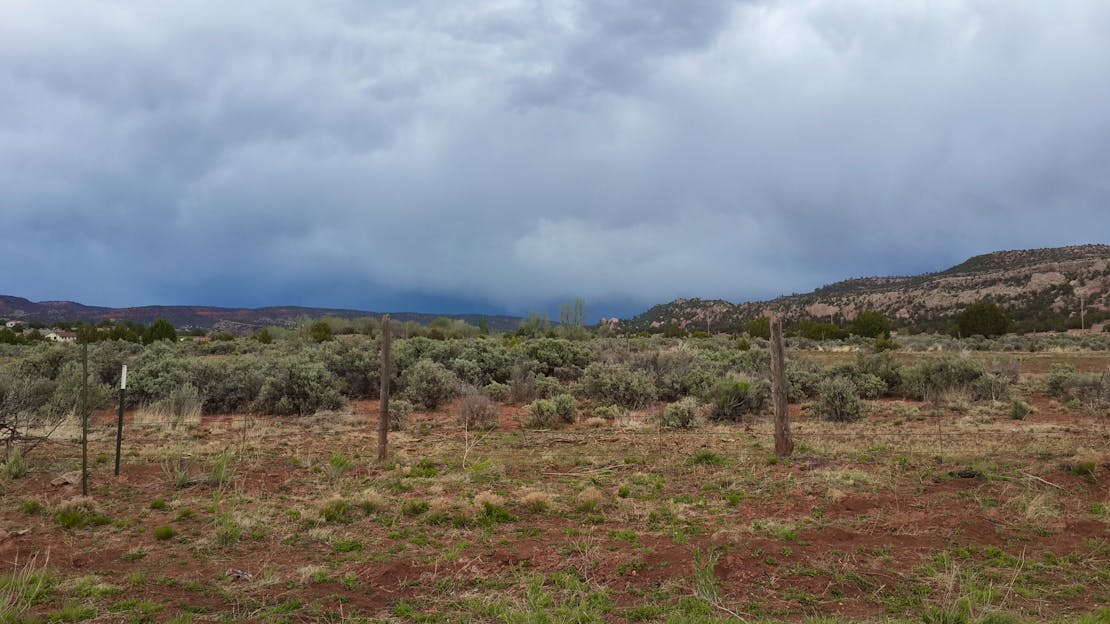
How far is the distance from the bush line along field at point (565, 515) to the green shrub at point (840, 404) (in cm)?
7

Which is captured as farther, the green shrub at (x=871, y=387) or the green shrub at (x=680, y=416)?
the green shrub at (x=871, y=387)

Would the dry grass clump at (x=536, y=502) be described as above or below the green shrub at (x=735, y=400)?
below

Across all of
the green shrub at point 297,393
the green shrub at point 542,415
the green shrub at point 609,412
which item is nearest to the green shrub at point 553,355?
the green shrub at point 609,412

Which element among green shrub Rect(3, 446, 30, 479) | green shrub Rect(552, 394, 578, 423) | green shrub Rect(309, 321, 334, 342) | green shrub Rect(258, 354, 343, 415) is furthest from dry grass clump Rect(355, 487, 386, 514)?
green shrub Rect(309, 321, 334, 342)

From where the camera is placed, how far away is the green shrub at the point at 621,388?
1880cm

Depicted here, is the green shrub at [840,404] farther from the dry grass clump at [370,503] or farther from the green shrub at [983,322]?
the green shrub at [983,322]

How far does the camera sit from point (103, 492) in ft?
28.8

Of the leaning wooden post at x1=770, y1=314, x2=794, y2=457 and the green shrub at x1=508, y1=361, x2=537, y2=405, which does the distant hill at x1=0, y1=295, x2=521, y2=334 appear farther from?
the leaning wooden post at x1=770, y1=314, x2=794, y2=457

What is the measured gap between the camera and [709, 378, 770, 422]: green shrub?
16.6 m

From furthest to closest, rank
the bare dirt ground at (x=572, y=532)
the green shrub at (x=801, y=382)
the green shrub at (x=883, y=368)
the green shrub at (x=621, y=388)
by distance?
the green shrub at (x=883, y=368), the green shrub at (x=801, y=382), the green shrub at (x=621, y=388), the bare dirt ground at (x=572, y=532)

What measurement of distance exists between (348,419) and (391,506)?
8.08 metres

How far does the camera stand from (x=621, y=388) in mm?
18906

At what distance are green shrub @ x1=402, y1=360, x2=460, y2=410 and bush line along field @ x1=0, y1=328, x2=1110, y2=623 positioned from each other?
66.1 inches

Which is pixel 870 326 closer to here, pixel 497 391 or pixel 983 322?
pixel 983 322
